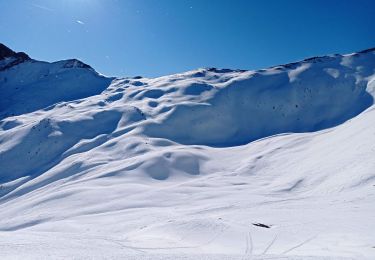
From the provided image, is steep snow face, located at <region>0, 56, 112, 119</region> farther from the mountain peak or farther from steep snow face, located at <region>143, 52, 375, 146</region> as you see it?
steep snow face, located at <region>143, 52, 375, 146</region>

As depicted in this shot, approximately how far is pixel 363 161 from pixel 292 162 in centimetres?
769

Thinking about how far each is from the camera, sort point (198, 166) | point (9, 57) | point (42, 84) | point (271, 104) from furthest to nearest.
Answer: point (9, 57) → point (42, 84) → point (271, 104) → point (198, 166)

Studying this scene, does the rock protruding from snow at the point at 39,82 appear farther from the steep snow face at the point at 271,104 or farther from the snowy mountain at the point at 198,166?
the steep snow face at the point at 271,104

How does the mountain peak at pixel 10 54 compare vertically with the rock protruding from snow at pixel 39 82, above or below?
above

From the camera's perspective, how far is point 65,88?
246 ft

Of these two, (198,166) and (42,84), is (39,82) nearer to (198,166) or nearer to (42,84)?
(42,84)

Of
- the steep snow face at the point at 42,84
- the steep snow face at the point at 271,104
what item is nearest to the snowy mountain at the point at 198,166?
the steep snow face at the point at 271,104

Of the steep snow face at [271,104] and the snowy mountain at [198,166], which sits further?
the steep snow face at [271,104]

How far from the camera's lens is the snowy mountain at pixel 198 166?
1154cm

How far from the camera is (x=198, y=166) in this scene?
3316cm

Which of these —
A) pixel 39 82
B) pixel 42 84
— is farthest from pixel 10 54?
pixel 42 84

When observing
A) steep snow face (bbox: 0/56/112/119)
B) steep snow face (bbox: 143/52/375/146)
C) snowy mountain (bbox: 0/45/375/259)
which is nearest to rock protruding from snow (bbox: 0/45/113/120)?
steep snow face (bbox: 0/56/112/119)

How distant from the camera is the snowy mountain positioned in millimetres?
11539

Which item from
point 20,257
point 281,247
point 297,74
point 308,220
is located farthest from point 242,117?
point 20,257
